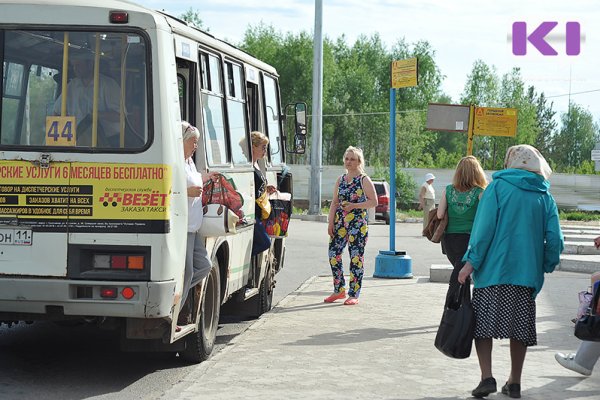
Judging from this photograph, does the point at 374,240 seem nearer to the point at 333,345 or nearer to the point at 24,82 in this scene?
the point at 333,345

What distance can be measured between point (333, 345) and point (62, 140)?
351cm

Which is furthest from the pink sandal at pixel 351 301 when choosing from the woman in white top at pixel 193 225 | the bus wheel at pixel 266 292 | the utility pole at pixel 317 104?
the utility pole at pixel 317 104

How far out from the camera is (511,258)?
7992mm

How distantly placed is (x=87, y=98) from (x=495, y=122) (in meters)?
10.6

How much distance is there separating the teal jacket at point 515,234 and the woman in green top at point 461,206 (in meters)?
2.18

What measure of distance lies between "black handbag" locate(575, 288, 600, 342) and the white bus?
283cm

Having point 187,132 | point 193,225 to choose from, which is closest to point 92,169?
point 187,132

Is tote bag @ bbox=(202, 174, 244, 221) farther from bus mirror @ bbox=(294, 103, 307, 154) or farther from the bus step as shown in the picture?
bus mirror @ bbox=(294, 103, 307, 154)

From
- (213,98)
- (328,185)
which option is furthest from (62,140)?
(328,185)

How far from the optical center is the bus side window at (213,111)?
962cm

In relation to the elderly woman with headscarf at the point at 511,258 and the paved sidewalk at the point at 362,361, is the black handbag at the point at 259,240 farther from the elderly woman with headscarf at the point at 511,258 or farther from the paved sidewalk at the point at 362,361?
the elderly woman with headscarf at the point at 511,258

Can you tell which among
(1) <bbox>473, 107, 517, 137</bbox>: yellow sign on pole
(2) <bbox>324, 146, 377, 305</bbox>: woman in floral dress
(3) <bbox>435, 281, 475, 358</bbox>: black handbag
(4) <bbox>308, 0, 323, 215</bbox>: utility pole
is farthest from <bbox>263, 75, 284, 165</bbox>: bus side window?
(4) <bbox>308, 0, 323, 215</bbox>: utility pole

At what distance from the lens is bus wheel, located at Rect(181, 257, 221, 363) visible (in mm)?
9359

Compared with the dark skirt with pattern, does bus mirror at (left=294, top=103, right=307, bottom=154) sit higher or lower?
higher
